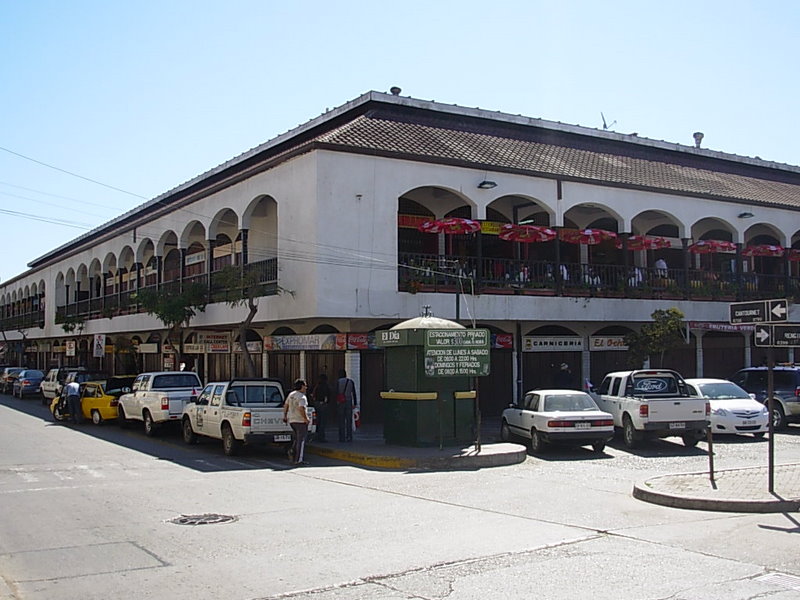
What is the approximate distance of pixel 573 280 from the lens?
2853 centimetres

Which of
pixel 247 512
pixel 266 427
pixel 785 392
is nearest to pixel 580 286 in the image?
pixel 785 392

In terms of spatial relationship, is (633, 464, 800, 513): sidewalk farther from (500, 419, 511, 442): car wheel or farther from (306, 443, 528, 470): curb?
(500, 419, 511, 442): car wheel

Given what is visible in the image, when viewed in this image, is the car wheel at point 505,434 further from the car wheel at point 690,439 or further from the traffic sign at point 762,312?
the traffic sign at point 762,312

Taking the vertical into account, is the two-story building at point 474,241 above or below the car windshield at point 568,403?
above

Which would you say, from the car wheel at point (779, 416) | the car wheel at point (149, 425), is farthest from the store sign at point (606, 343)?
the car wheel at point (149, 425)

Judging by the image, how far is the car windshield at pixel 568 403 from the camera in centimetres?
1894

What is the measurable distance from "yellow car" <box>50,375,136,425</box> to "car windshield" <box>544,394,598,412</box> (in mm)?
14296

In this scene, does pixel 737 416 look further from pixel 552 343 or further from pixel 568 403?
pixel 552 343

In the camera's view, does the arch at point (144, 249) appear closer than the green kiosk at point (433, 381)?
No

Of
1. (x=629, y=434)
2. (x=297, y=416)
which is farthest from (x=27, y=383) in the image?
(x=629, y=434)

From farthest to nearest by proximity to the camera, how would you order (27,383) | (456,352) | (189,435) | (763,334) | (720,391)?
(27,383)
(720,391)
(189,435)
(456,352)
(763,334)

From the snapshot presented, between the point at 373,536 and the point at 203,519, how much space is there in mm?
2587

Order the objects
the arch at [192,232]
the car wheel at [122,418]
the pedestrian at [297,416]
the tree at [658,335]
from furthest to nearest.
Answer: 1. the arch at [192,232]
2. the tree at [658,335]
3. the car wheel at [122,418]
4. the pedestrian at [297,416]

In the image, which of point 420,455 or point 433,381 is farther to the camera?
point 433,381
